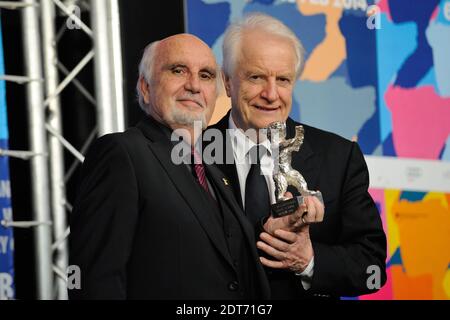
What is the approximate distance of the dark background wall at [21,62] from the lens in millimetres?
3789

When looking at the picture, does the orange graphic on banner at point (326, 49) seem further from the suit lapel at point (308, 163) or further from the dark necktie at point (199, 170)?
the dark necktie at point (199, 170)

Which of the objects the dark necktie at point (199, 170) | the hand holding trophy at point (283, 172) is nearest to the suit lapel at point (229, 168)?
the hand holding trophy at point (283, 172)

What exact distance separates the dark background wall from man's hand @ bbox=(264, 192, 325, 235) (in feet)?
3.96

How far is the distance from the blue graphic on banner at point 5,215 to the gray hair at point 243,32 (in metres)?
1.00

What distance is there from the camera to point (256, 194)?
3.14 meters

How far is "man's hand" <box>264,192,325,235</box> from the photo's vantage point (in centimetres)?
271

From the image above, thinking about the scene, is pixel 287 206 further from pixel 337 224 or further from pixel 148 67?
pixel 148 67

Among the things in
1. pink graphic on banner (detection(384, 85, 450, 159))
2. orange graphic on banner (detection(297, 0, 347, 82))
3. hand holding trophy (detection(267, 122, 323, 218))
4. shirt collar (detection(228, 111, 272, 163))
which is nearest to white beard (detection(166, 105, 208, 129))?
hand holding trophy (detection(267, 122, 323, 218))

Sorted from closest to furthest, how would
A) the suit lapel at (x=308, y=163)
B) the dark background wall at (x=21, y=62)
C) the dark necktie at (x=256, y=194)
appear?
the dark necktie at (x=256, y=194) < the suit lapel at (x=308, y=163) < the dark background wall at (x=21, y=62)

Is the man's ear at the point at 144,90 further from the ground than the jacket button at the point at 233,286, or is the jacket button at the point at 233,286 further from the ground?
the man's ear at the point at 144,90

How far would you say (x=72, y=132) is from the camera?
3973 millimetres

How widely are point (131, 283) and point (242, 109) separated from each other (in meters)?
1.11

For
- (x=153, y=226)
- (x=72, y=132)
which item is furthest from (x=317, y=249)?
(x=72, y=132)

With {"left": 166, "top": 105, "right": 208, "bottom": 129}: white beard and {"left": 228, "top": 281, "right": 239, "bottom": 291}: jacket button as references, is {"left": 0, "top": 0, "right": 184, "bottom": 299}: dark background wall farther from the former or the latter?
{"left": 228, "top": 281, "right": 239, "bottom": 291}: jacket button
